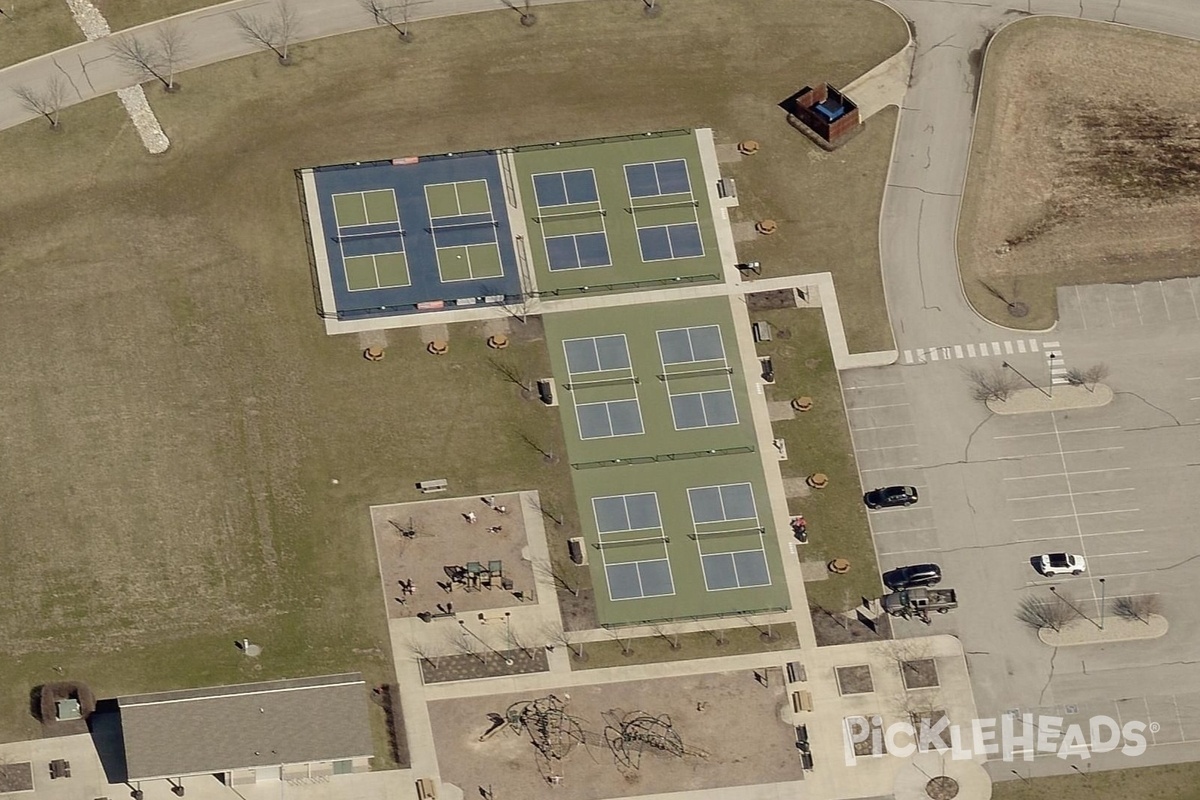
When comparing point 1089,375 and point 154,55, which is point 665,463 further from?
point 154,55

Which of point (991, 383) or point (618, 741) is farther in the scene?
point (991, 383)

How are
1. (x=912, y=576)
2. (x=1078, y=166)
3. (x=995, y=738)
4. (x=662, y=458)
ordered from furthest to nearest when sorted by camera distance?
(x=1078, y=166), (x=662, y=458), (x=912, y=576), (x=995, y=738)

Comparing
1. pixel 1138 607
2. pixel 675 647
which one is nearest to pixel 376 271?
pixel 675 647

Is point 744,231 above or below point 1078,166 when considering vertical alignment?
below

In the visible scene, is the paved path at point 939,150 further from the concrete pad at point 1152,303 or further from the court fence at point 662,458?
the court fence at point 662,458

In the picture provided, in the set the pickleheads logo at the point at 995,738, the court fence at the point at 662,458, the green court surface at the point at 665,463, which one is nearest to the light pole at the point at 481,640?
the green court surface at the point at 665,463

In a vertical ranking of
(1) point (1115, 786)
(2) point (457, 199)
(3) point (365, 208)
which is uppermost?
(3) point (365, 208)

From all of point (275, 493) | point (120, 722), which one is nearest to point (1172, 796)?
point (275, 493)

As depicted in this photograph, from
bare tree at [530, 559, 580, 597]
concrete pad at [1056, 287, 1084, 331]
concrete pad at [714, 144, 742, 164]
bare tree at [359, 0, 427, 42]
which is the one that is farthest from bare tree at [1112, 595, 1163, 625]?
bare tree at [359, 0, 427, 42]
